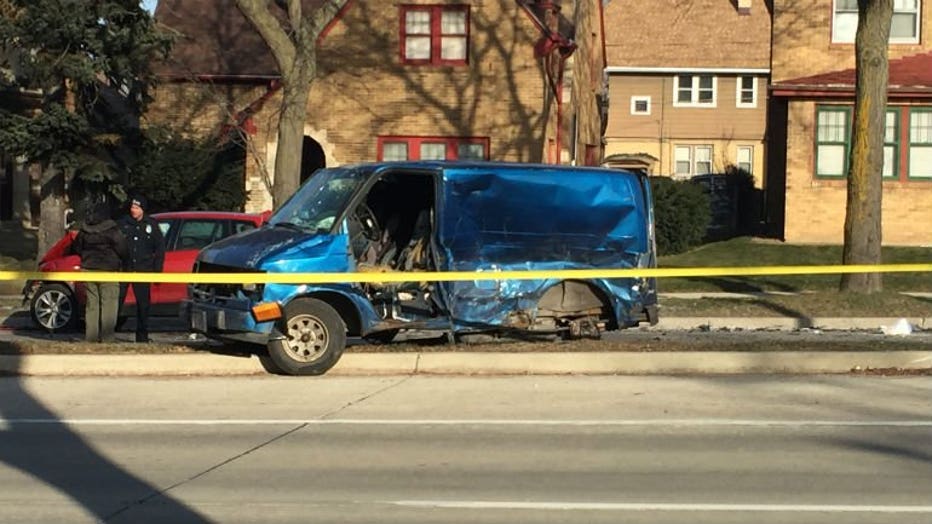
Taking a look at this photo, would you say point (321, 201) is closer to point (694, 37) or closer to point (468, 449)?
point (468, 449)

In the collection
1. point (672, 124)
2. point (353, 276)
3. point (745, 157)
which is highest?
point (672, 124)

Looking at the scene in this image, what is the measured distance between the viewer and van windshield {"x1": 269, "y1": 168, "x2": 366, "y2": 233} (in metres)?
12.7

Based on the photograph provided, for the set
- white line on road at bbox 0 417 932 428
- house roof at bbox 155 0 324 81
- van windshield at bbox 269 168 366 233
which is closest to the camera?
white line on road at bbox 0 417 932 428

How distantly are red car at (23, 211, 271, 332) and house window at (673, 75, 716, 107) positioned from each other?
117 ft

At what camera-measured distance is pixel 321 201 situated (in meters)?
12.9

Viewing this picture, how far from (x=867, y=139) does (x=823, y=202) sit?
36.7 feet

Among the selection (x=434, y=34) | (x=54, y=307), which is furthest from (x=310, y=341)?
(x=434, y=34)

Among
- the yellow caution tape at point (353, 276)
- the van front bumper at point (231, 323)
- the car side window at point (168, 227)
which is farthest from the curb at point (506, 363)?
the car side window at point (168, 227)

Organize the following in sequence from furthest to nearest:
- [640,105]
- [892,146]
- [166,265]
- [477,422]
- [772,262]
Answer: [640,105], [892,146], [772,262], [166,265], [477,422]

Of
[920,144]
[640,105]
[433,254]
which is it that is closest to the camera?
[433,254]

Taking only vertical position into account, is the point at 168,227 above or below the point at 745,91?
below

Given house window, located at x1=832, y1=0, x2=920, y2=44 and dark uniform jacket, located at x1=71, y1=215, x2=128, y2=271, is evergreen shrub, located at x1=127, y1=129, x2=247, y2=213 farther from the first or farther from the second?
house window, located at x1=832, y1=0, x2=920, y2=44

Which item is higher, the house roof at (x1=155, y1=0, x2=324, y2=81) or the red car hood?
the house roof at (x1=155, y1=0, x2=324, y2=81)

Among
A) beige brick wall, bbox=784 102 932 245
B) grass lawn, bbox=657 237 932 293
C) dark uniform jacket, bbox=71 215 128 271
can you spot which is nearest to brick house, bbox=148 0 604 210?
grass lawn, bbox=657 237 932 293
